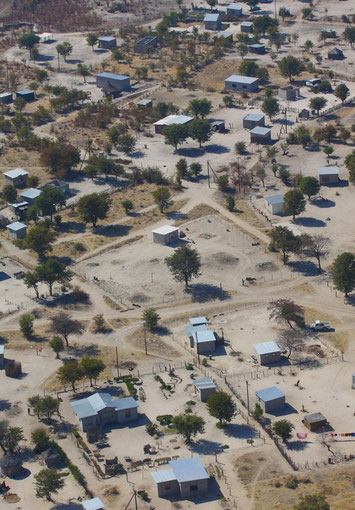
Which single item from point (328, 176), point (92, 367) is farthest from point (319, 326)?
point (328, 176)

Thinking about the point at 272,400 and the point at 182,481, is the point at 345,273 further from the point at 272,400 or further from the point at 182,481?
the point at 182,481

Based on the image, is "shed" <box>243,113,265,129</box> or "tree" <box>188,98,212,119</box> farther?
"tree" <box>188,98,212,119</box>

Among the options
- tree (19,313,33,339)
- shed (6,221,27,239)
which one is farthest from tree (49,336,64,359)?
shed (6,221,27,239)

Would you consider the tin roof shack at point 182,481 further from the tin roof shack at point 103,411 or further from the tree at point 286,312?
the tree at point 286,312

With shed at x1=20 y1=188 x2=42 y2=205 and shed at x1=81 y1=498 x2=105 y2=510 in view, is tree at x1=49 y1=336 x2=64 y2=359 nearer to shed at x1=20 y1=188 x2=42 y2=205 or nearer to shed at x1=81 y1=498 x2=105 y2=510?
shed at x1=81 y1=498 x2=105 y2=510

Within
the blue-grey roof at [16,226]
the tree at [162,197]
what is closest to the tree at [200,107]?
the tree at [162,197]

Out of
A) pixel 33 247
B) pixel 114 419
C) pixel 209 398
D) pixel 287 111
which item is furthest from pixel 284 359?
pixel 287 111
